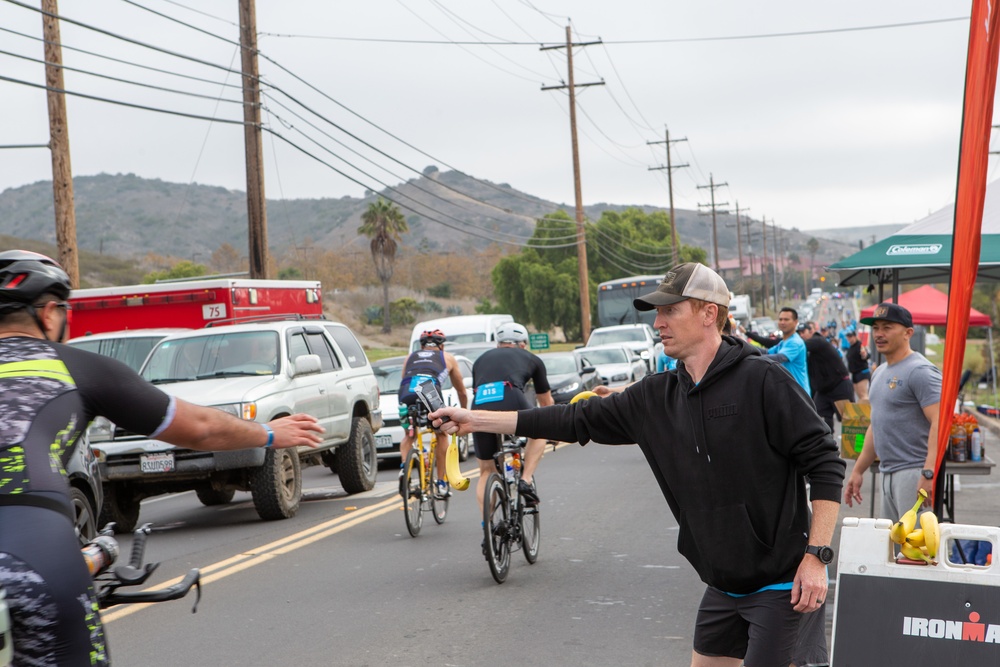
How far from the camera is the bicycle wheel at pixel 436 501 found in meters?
10.9

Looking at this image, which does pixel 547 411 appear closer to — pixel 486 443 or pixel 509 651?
pixel 509 651

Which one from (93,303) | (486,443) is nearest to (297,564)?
(486,443)

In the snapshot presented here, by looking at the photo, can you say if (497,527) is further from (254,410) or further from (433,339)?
(254,410)

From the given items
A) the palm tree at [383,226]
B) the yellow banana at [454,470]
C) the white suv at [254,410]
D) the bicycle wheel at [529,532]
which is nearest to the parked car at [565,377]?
the white suv at [254,410]

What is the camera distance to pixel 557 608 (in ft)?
24.6

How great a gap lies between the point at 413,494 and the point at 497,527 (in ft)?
7.27

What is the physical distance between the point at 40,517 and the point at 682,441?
2.12 m

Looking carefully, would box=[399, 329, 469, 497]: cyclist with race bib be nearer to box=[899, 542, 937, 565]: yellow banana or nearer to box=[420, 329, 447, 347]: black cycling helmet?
box=[420, 329, 447, 347]: black cycling helmet

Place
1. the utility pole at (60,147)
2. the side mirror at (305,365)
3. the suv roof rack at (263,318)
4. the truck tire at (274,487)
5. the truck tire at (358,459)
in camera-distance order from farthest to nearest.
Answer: the utility pole at (60,147), the suv roof rack at (263,318), the truck tire at (358,459), the side mirror at (305,365), the truck tire at (274,487)

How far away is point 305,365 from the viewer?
11883mm

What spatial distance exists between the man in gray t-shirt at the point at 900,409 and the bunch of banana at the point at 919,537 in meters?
2.95

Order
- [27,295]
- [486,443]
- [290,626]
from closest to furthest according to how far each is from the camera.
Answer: [27,295] < [290,626] < [486,443]

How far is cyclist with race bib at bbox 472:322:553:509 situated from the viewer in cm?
871

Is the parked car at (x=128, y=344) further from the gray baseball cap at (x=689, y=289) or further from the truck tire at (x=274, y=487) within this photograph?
the gray baseball cap at (x=689, y=289)
